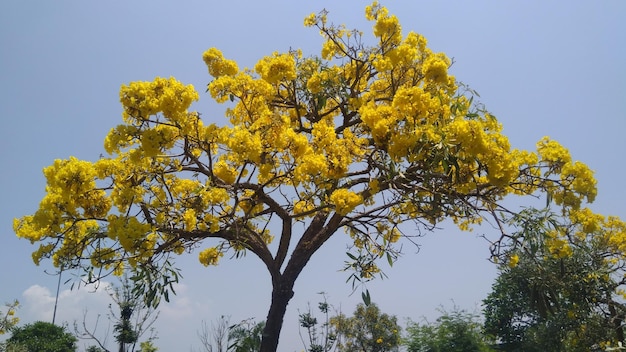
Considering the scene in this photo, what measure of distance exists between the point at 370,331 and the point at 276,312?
13.4m

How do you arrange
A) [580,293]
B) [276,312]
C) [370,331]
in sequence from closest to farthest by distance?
[276,312] → [580,293] → [370,331]

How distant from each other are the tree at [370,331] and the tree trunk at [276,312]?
12070 millimetres

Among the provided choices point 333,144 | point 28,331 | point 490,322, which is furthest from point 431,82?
point 28,331

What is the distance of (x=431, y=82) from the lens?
230 inches

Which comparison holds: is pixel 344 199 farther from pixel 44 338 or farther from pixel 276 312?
pixel 44 338

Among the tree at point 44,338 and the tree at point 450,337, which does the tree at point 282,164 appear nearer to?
the tree at point 450,337

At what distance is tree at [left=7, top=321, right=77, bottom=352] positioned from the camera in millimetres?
19078

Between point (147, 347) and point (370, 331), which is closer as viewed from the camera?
point (147, 347)

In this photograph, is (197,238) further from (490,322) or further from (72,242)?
(490,322)

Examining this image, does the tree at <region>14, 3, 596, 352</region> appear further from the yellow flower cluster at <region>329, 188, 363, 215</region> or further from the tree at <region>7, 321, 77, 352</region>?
the tree at <region>7, 321, 77, 352</region>

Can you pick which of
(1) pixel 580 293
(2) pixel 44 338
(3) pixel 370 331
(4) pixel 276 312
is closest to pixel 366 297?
(4) pixel 276 312

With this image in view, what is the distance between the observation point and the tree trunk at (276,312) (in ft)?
20.0

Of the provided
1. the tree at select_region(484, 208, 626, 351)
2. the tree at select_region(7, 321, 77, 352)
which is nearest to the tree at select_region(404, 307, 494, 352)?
the tree at select_region(484, 208, 626, 351)

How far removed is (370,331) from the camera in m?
18.7
